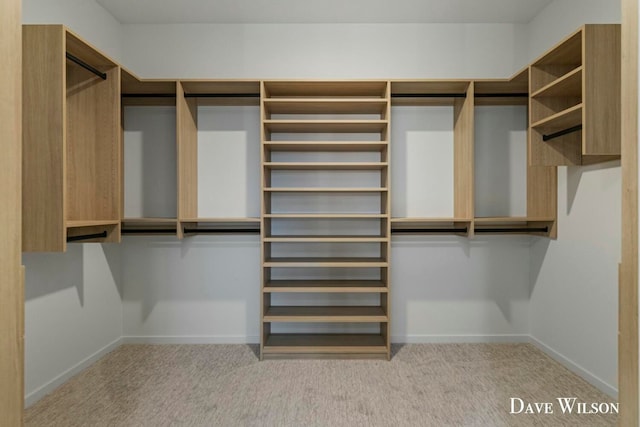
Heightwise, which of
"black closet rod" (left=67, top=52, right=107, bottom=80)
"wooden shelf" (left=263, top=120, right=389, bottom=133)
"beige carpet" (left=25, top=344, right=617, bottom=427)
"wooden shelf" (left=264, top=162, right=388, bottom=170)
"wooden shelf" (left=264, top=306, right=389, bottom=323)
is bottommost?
"beige carpet" (left=25, top=344, right=617, bottom=427)

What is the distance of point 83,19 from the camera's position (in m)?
2.80

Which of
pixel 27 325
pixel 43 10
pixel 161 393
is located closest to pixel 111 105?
pixel 43 10

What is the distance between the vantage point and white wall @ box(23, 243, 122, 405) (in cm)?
231

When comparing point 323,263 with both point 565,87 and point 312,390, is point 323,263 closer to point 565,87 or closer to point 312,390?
point 312,390

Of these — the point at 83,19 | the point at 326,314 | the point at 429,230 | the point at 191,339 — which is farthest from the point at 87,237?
A: the point at 429,230

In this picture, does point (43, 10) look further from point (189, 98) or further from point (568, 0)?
point (568, 0)

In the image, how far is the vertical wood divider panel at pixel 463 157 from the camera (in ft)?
9.73

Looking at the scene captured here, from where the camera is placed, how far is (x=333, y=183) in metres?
3.31

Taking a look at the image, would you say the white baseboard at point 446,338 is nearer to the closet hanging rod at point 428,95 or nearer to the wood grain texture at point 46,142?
the closet hanging rod at point 428,95

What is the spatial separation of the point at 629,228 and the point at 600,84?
5.14 feet

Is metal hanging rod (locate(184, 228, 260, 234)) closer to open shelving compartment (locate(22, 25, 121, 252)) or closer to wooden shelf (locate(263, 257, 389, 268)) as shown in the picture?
wooden shelf (locate(263, 257, 389, 268))

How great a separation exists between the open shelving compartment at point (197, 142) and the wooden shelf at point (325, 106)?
0.74 feet

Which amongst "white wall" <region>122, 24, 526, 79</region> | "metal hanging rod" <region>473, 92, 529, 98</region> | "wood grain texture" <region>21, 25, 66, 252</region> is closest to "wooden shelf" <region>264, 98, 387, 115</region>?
"white wall" <region>122, 24, 526, 79</region>

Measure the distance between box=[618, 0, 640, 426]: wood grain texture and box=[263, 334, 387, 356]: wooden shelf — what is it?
83.8 inches
